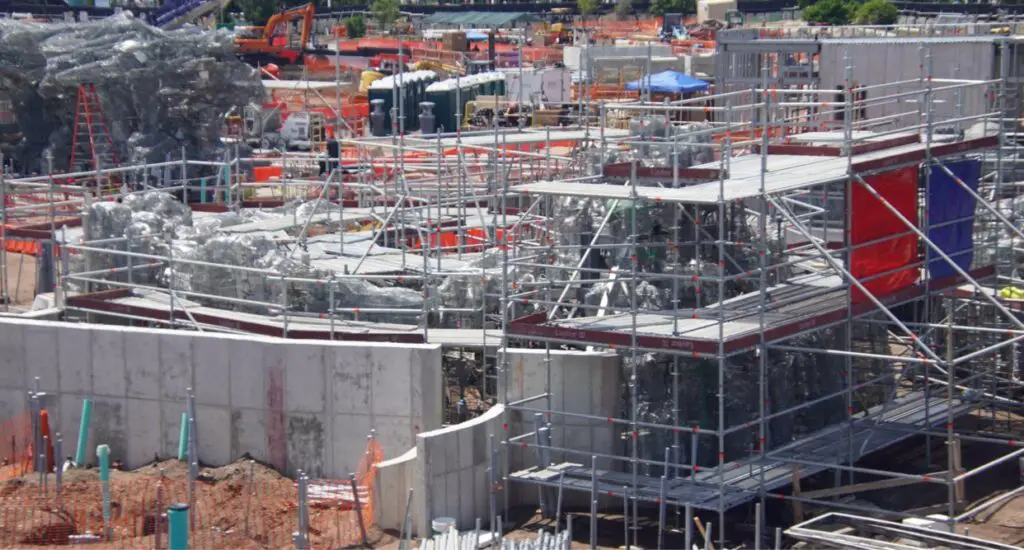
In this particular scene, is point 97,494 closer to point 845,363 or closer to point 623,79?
point 845,363

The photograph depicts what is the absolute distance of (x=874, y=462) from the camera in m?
23.7

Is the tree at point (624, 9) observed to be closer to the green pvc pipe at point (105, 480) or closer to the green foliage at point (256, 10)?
the green foliage at point (256, 10)

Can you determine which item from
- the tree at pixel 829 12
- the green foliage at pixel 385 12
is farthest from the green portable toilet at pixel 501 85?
the green foliage at pixel 385 12

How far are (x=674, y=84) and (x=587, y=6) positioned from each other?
183 ft

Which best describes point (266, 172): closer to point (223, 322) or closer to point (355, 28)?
point (223, 322)

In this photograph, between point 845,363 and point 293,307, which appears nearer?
point 845,363

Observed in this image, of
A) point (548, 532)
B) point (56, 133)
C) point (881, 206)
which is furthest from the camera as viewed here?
point (56, 133)

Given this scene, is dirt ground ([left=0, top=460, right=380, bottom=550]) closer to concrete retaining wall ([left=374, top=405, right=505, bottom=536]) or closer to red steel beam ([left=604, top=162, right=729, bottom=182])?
concrete retaining wall ([left=374, top=405, right=505, bottom=536])

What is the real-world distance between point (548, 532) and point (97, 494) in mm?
6008

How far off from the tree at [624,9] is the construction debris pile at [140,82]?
202 feet

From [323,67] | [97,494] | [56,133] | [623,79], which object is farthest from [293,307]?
[323,67]

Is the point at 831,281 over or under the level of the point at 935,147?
under

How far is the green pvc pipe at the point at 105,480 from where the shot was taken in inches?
896

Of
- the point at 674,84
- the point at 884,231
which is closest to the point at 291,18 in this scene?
the point at 674,84
